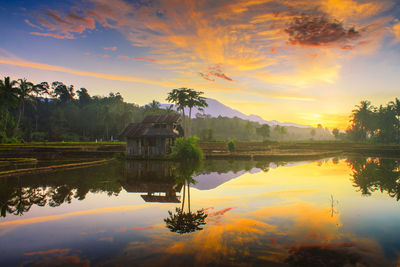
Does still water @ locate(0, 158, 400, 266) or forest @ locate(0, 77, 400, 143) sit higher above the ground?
forest @ locate(0, 77, 400, 143)

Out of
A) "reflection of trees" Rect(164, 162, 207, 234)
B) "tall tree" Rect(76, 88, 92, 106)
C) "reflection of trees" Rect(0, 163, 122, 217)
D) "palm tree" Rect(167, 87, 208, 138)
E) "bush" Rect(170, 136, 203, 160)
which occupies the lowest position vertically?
"reflection of trees" Rect(164, 162, 207, 234)

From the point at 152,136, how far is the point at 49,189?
17755 mm

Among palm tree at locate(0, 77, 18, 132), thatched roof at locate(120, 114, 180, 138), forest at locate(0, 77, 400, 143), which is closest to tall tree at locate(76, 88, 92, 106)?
forest at locate(0, 77, 400, 143)

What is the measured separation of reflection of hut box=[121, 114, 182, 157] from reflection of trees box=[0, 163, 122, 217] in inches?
496

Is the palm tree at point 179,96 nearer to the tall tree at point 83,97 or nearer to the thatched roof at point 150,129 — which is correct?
the thatched roof at point 150,129

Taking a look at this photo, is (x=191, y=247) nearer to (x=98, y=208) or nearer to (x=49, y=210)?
(x=98, y=208)

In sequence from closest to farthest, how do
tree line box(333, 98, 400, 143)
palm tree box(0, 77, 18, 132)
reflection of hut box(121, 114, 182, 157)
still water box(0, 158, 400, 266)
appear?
1. still water box(0, 158, 400, 266)
2. reflection of hut box(121, 114, 182, 157)
3. palm tree box(0, 77, 18, 132)
4. tree line box(333, 98, 400, 143)

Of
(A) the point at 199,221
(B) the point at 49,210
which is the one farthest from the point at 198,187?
(B) the point at 49,210

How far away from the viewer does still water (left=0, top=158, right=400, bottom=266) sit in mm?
5848

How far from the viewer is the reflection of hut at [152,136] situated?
30.6m

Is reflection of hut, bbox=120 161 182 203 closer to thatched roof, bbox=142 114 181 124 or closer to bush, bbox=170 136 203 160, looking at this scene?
bush, bbox=170 136 203 160

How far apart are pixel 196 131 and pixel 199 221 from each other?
114556mm

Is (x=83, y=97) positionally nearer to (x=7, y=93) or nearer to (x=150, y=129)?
(x=7, y=93)

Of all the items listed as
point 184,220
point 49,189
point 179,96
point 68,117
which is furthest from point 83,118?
point 184,220
